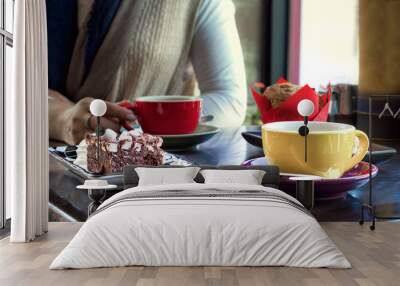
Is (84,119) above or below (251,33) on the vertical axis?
below

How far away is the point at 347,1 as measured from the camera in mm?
4824

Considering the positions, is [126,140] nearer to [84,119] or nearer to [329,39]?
[84,119]

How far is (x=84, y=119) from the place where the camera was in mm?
4598

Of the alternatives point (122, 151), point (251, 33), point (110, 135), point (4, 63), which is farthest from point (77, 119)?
point (251, 33)

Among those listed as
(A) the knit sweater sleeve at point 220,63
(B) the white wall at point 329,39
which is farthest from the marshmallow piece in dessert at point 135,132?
(B) the white wall at point 329,39

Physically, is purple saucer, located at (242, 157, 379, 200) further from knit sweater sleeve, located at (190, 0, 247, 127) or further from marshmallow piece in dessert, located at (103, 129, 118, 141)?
marshmallow piece in dessert, located at (103, 129, 118, 141)

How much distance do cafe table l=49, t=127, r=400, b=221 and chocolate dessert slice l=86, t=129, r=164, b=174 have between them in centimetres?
17

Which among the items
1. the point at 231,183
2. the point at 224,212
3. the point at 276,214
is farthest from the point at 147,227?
the point at 231,183

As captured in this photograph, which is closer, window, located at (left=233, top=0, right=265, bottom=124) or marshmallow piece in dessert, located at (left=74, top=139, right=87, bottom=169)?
marshmallow piece in dessert, located at (left=74, top=139, right=87, bottom=169)

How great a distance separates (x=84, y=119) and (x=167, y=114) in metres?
0.58

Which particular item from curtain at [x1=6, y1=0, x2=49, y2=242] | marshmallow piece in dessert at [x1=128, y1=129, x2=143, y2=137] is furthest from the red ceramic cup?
curtain at [x1=6, y1=0, x2=49, y2=242]

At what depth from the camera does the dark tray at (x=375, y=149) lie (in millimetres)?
4570

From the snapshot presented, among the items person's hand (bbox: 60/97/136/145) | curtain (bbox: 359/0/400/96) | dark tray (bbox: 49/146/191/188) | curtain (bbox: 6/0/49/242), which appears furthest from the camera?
curtain (bbox: 359/0/400/96)

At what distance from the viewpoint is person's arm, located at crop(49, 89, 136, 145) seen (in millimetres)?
4559
